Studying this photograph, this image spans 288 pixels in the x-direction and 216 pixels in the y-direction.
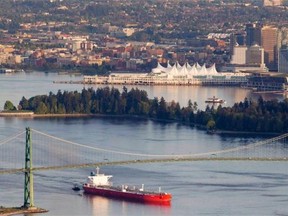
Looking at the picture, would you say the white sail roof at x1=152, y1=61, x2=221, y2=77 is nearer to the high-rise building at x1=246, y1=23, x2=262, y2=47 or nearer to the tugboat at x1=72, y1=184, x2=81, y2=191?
the high-rise building at x1=246, y1=23, x2=262, y2=47

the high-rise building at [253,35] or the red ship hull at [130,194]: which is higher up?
the high-rise building at [253,35]

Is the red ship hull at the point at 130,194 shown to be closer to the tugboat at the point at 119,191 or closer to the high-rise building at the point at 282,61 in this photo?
the tugboat at the point at 119,191

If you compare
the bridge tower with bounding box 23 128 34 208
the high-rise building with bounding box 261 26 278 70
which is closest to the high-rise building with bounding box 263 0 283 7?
the high-rise building with bounding box 261 26 278 70

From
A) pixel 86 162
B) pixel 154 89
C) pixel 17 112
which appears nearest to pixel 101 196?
pixel 86 162

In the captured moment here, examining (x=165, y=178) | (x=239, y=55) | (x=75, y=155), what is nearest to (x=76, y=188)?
(x=165, y=178)

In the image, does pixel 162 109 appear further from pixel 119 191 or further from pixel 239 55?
pixel 239 55

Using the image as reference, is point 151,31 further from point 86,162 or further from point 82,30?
point 86,162

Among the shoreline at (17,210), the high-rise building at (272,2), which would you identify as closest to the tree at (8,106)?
the shoreline at (17,210)

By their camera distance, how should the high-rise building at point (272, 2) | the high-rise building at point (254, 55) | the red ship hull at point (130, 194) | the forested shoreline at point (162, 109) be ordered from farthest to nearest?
1. the high-rise building at point (272, 2)
2. the high-rise building at point (254, 55)
3. the forested shoreline at point (162, 109)
4. the red ship hull at point (130, 194)
